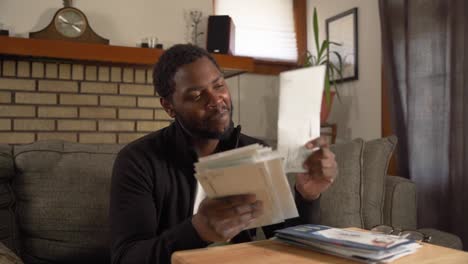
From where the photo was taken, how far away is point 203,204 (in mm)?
864

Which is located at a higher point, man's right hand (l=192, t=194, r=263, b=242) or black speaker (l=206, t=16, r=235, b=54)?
black speaker (l=206, t=16, r=235, b=54)

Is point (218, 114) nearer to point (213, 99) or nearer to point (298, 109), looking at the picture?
point (213, 99)

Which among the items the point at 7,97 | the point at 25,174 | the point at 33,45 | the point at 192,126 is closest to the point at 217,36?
the point at 33,45

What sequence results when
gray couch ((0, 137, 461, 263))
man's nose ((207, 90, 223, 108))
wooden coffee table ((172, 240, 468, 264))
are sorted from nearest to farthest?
wooden coffee table ((172, 240, 468, 264)) → man's nose ((207, 90, 223, 108)) → gray couch ((0, 137, 461, 263))

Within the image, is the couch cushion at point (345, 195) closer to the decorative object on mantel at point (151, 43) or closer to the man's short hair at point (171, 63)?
the man's short hair at point (171, 63)

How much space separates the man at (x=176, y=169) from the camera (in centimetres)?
98

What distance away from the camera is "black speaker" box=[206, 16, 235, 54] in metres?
2.97

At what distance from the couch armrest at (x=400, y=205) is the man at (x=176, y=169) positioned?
0.62 metres

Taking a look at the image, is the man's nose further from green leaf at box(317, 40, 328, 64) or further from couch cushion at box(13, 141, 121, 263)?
green leaf at box(317, 40, 328, 64)

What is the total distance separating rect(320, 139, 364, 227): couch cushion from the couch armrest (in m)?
0.14

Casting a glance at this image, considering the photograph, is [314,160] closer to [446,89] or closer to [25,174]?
[25,174]

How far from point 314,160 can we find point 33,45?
2057 millimetres

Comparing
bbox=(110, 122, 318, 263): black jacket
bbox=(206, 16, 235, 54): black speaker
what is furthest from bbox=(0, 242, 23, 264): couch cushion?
bbox=(206, 16, 235, 54): black speaker

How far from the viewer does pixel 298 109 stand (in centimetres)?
79
